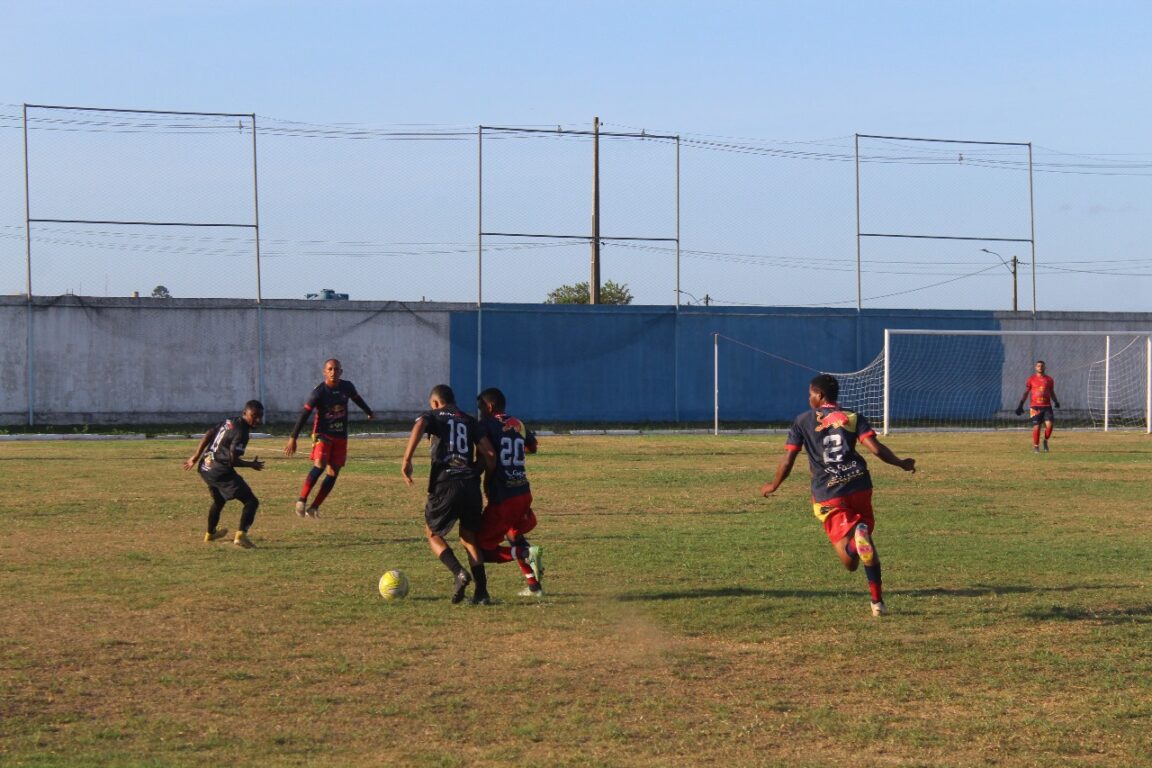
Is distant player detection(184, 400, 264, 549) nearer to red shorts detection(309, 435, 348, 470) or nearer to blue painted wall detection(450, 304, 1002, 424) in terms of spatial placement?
red shorts detection(309, 435, 348, 470)

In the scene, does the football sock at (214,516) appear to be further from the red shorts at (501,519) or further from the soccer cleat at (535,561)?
the soccer cleat at (535,561)

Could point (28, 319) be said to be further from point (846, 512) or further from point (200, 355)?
point (846, 512)

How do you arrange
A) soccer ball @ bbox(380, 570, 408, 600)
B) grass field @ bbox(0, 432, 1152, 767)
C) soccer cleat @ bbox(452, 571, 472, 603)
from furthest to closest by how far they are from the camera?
1. soccer ball @ bbox(380, 570, 408, 600)
2. soccer cleat @ bbox(452, 571, 472, 603)
3. grass field @ bbox(0, 432, 1152, 767)

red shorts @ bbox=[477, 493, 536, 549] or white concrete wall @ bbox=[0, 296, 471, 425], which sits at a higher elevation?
white concrete wall @ bbox=[0, 296, 471, 425]

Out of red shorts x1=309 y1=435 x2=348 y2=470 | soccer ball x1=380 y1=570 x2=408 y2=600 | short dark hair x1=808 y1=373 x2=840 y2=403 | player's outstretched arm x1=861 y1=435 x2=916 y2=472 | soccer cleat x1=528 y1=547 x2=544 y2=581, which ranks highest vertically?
short dark hair x1=808 y1=373 x2=840 y2=403

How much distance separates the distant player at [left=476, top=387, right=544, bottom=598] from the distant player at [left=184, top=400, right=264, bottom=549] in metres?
3.99

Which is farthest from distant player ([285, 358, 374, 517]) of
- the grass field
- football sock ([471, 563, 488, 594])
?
football sock ([471, 563, 488, 594])

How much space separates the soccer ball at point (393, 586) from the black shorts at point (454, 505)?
19.1 inches

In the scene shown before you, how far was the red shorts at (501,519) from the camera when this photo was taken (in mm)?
10758

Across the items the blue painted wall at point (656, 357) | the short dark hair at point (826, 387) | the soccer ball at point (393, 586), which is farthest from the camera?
the blue painted wall at point (656, 357)

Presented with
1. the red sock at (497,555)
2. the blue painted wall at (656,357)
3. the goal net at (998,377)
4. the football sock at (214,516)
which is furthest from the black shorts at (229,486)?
the goal net at (998,377)

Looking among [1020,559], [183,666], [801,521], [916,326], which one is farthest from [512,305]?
[183,666]

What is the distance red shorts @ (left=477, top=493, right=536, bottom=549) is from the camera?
10.8 metres

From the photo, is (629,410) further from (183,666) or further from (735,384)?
(183,666)
